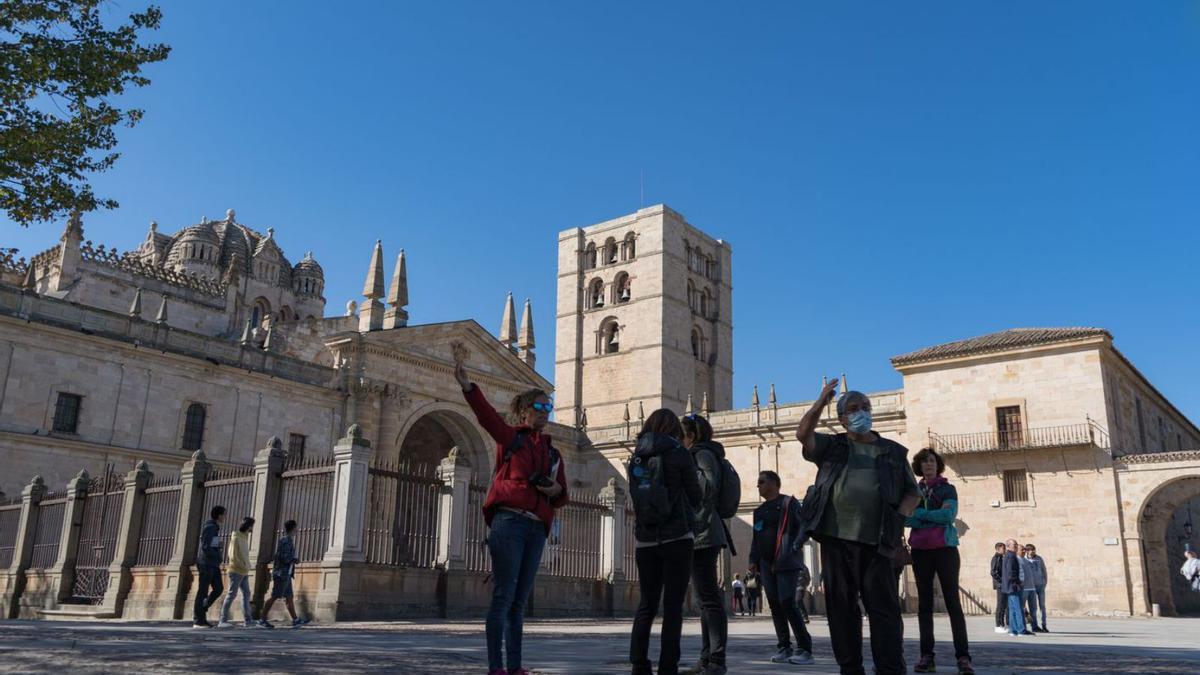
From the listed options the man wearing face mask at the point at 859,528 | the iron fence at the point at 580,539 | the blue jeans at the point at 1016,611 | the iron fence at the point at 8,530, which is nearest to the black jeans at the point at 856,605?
the man wearing face mask at the point at 859,528

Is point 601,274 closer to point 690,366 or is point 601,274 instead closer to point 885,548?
point 690,366

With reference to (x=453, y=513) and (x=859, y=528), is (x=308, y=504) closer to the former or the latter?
(x=453, y=513)

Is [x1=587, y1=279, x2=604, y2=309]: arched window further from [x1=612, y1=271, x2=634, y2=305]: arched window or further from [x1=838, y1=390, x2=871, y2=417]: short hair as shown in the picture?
[x1=838, y1=390, x2=871, y2=417]: short hair

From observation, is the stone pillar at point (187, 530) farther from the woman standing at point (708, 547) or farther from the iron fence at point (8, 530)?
the woman standing at point (708, 547)

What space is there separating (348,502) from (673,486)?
985cm

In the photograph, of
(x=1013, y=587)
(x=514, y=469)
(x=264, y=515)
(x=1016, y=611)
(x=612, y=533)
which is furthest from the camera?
(x=612, y=533)

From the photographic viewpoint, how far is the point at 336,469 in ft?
45.5

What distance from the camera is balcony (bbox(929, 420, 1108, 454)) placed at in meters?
28.2

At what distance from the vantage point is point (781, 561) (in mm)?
7648

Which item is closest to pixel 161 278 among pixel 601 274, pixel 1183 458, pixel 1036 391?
pixel 601 274

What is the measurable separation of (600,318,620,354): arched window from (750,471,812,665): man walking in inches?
1905

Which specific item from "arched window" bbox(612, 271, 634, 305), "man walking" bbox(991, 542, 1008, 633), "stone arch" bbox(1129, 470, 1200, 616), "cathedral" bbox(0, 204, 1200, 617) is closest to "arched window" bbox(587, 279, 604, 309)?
"arched window" bbox(612, 271, 634, 305)

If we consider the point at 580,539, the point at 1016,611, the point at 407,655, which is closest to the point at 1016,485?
the point at 580,539

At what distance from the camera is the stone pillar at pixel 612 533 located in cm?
1911
